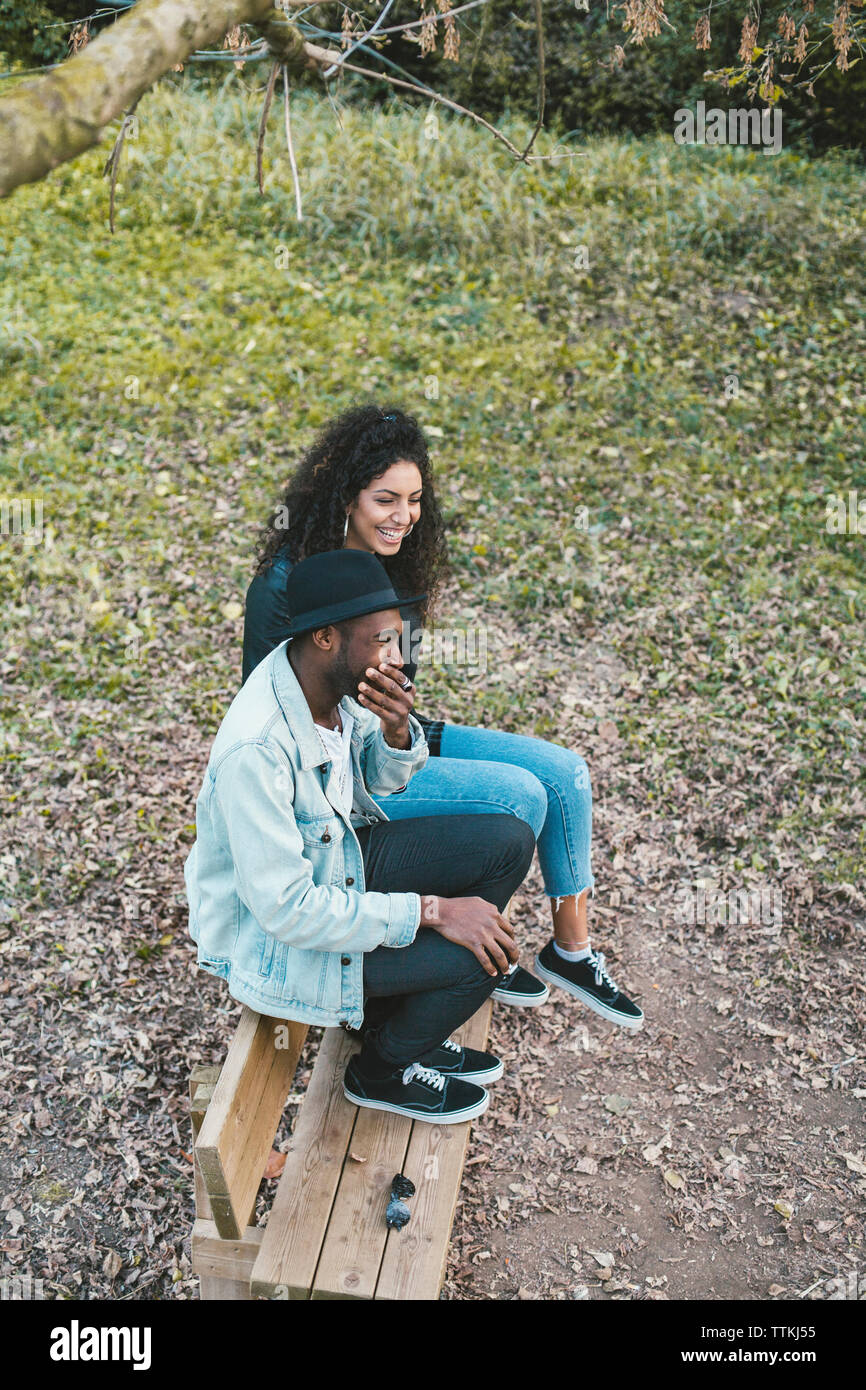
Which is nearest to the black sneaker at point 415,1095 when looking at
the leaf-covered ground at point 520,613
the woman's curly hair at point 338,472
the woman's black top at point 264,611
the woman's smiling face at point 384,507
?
the leaf-covered ground at point 520,613

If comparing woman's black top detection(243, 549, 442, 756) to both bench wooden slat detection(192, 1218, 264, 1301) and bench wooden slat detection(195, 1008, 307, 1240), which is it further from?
bench wooden slat detection(192, 1218, 264, 1301)

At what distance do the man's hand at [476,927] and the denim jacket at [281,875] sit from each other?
0.27 ft

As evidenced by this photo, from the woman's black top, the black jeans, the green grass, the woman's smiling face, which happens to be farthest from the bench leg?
the green grass

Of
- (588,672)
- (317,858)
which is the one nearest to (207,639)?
(588,672)

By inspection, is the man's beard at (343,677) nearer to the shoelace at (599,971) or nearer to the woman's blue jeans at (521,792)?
the woman's blue jeans at (521,792)

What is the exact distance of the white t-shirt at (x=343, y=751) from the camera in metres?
2.94

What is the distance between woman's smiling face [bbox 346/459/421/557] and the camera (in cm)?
371

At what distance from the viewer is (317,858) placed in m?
2.86

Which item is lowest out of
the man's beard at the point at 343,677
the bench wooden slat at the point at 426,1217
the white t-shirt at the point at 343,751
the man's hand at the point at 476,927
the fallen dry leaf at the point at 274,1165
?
the fallen dry leaf at the point at 274,1165

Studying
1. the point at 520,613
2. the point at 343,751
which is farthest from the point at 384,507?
the point at 520,613

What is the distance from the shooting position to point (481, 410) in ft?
24.5

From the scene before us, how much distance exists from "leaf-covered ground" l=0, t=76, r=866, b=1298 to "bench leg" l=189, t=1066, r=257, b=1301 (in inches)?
26.0

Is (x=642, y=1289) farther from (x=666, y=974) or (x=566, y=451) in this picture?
(x=566, y=451)

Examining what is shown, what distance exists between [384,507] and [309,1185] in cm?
210
